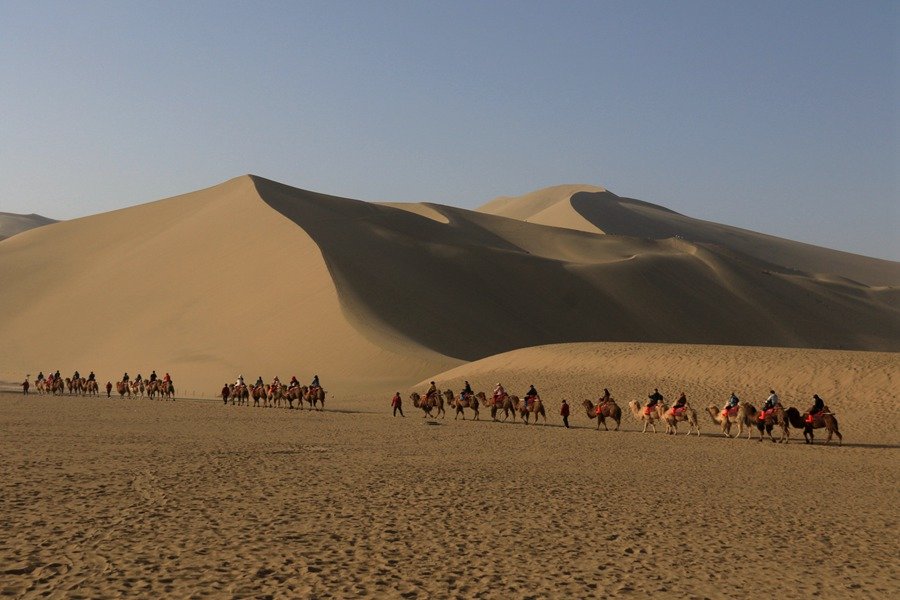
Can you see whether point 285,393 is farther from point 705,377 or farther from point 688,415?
point 705,377

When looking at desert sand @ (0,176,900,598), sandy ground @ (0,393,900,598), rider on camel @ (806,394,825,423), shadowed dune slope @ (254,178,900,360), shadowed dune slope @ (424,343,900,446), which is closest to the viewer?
sandy ground @ (0,393,900,598)

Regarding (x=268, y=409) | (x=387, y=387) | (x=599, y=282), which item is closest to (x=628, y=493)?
(x=268, y=409)

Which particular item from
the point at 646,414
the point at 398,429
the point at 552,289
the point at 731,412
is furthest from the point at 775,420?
the point at 552,289

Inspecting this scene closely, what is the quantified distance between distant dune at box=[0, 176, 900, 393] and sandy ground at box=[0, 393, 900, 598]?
28.3m

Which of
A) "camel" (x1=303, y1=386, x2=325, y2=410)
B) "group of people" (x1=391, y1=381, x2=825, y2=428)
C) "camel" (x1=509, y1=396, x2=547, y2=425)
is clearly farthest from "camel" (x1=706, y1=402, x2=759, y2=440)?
"camel" (x1=303, y1=386, x2=325, y2=410)

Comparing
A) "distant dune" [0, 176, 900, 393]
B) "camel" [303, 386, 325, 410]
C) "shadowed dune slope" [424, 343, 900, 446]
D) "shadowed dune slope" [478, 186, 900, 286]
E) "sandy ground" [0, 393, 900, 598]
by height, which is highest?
"shadowed dune slope" [478, 186, 900, 286]

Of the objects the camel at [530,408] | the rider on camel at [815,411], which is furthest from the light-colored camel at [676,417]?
the camel at [530,408]

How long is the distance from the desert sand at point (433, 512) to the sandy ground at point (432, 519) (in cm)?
4

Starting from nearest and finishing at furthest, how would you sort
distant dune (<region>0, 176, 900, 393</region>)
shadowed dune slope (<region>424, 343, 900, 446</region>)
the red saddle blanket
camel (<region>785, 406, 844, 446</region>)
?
camel (<region>785, 406, 844, 446</region>) < the red saddle blanket < shadowed dune slope (<region>424, 343, 900, 446</region>) < distant dune (<region>0, 176, 900, 393</region>)

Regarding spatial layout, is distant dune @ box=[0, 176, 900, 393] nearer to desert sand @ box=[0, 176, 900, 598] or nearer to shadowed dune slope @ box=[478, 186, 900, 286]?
desert sand @ box=[0, 176, 900, 598]

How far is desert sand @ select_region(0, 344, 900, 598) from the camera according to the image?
9758 mm

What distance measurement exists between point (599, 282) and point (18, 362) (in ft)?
162

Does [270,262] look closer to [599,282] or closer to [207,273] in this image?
[207,273]

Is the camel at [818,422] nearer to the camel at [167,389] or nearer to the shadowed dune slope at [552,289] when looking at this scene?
the camel at [167,389]
